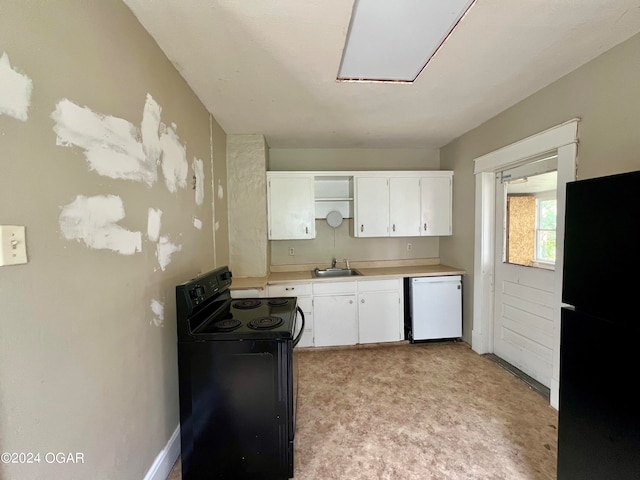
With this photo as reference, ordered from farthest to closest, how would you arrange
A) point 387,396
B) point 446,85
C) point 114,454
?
point 387,396, point 446,85, point 114,454

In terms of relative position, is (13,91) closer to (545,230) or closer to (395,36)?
(395,36)

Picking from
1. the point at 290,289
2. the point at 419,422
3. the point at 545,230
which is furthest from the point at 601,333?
the point at 290,289

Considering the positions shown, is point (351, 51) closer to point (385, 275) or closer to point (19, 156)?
point (19, 156)

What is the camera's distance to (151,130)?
1480 millimetres

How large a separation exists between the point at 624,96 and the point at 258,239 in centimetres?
310

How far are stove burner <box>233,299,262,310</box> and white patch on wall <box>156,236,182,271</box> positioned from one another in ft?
1.96

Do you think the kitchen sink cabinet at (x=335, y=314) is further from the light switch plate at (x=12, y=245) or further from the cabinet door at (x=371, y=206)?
the light switch plate at (x=12, y=245)

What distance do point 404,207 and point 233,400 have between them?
113 inches

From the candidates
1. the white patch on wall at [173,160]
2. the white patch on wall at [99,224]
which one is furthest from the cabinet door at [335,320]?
the white patch on wall at [99,224]

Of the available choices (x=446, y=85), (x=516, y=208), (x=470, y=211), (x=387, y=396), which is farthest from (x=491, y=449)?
(x=446, y=85)

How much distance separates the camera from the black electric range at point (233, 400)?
56.9 inches

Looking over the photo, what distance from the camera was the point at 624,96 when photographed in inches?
63.1

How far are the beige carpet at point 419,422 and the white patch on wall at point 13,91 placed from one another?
1.94 m

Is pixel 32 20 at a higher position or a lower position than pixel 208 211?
higher
